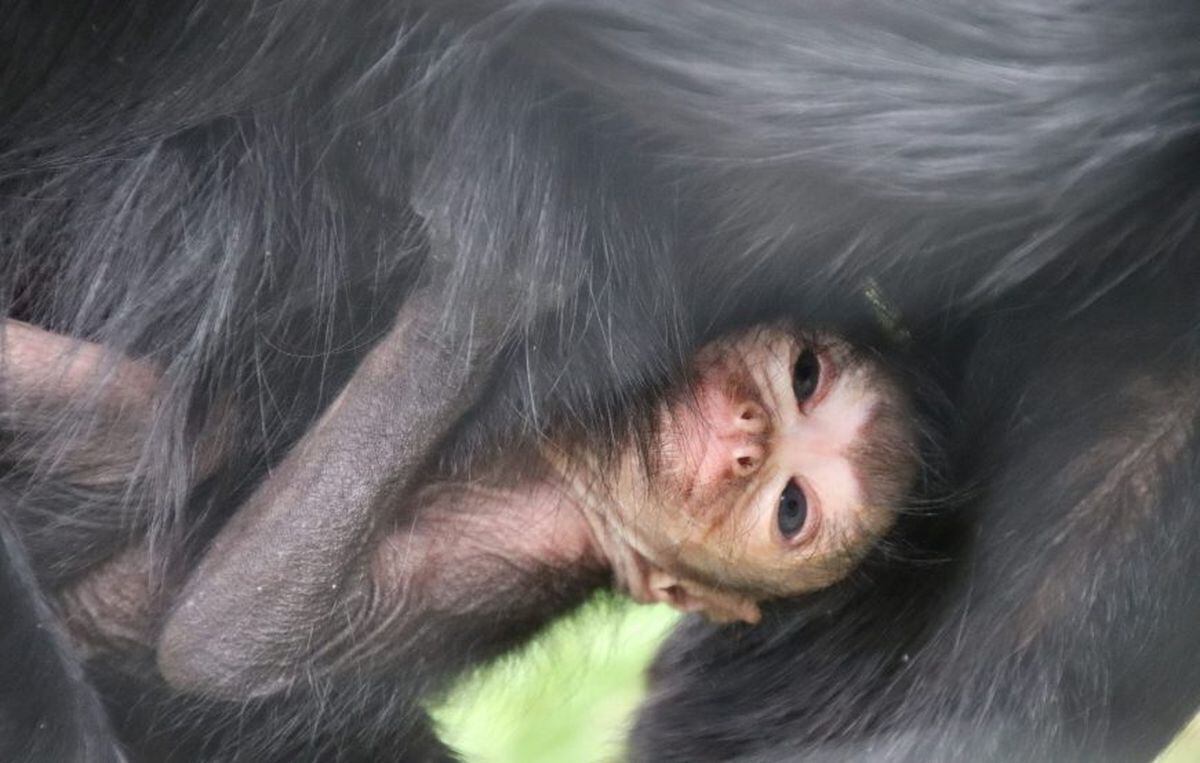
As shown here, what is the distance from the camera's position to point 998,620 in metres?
1.87

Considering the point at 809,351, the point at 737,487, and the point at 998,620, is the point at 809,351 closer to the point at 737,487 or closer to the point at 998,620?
the point at 737,487

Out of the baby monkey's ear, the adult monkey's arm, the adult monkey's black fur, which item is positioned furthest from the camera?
the baby monkey's ear

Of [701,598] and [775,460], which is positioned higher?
[775,460]

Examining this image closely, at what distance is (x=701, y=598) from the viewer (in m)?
1.97

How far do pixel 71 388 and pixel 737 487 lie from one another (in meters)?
0.65

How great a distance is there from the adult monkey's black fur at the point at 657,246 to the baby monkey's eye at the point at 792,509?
0.59 feet

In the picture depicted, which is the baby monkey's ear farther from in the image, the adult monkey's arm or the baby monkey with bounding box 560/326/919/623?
the adult monkey's arm

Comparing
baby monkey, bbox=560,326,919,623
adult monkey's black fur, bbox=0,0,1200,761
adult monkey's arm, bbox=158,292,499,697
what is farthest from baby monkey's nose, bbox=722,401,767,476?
adult monkey's arm, bbox=158,292,499,697

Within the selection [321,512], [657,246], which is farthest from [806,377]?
[321,512]

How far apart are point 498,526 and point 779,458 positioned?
296mm

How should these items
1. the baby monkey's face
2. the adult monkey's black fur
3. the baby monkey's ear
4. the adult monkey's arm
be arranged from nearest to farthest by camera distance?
the adult monkey's black fur, the adult monkey's arm, the baby monkey's face, the baby monkey's ear

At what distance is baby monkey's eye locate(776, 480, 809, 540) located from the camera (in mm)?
1812

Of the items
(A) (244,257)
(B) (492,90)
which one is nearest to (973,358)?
(B) (492,90)

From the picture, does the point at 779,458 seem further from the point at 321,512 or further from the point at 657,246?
the point at 321,512
